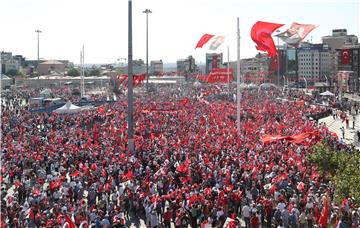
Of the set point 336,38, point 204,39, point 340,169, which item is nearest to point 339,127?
point 204,39

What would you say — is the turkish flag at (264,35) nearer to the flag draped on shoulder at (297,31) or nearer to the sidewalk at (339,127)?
the flag draped on shoulder at (297,31)

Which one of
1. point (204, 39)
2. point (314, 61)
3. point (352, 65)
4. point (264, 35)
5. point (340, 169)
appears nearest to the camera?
point (340, 169)

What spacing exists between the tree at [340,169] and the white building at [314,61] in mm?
147107

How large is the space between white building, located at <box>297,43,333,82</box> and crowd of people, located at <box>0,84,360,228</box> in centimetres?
13450

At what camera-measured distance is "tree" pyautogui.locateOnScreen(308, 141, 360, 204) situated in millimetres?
15080

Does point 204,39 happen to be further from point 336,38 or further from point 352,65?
point 336,38

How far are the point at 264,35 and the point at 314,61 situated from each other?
5599 inches

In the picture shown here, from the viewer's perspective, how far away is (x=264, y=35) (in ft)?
95.9

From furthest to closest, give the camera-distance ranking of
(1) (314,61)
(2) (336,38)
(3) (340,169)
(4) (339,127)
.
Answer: (2) (336,38)
(1) (314,61)
(4) (339,127)
(3) (340,169)

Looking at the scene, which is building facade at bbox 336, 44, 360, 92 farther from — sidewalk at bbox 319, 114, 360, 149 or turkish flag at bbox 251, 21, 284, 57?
turkish flag at bbox 251, 21, 284, 57

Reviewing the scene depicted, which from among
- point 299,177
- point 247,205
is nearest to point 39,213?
point 247,205

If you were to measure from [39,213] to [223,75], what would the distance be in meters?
49.9

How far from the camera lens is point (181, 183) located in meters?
19.2

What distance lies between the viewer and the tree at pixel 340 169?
15.1m
